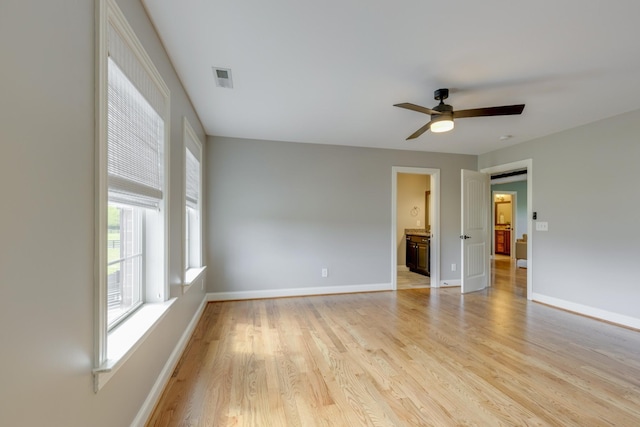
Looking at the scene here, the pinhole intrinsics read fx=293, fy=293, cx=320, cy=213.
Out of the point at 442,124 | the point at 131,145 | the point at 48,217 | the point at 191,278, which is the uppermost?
the point at 442,124

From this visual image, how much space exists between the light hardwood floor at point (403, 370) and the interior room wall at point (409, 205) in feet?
11.2

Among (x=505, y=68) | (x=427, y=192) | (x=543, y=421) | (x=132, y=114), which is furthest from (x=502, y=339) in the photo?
(x=427, y=192)

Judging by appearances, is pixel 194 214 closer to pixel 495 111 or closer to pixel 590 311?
pixel 495 111

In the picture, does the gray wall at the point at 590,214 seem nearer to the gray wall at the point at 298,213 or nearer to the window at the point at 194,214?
the gray wall at the point at 298,213

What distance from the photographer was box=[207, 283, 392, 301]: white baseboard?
4234 millimetres

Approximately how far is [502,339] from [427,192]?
15.4 feet

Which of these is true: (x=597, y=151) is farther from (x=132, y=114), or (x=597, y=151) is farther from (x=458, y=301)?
(x=132, y=114)

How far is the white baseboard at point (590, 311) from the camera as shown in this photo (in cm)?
323

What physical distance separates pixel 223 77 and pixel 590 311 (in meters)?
Result: 4.87

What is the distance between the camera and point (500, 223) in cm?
978

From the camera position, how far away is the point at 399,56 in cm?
215

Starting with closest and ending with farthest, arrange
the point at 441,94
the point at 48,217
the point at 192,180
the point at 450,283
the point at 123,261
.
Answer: the point at 48,217, the point at 123,261, the point at 441,94, the point at 192,180, the point at 450,283

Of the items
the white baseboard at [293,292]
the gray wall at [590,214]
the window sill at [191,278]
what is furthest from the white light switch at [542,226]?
the window sill at [191,278]

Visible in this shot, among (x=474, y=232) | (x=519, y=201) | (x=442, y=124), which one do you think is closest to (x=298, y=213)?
(x=442, y=124)
